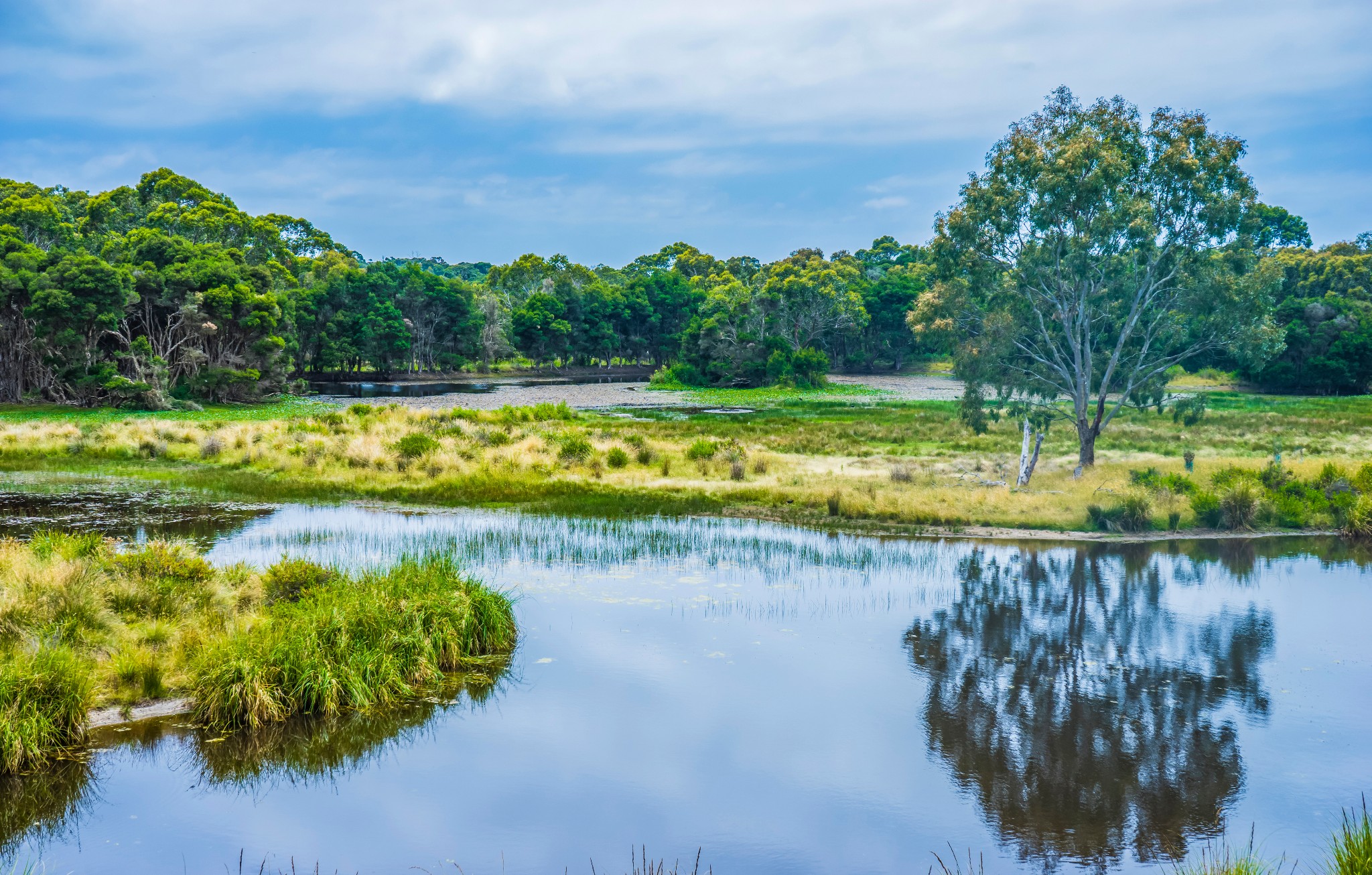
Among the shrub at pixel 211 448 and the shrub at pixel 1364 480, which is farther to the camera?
the shrub at pixel 211 448

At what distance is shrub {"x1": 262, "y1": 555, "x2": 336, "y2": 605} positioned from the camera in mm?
13305

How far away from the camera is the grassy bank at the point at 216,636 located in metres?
9.62

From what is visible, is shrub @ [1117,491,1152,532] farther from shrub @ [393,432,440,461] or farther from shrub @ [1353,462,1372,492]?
shrub @ [393,432,440,461]

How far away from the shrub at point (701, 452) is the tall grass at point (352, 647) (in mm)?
17945

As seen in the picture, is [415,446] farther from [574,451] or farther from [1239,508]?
[1239,508]

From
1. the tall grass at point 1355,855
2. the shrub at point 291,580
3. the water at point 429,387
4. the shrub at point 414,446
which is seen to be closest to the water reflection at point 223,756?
the shrub at point 291,580

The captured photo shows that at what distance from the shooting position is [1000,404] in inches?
1135

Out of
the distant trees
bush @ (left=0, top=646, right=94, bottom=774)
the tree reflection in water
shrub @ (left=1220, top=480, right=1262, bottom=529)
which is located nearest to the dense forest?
the distant trees

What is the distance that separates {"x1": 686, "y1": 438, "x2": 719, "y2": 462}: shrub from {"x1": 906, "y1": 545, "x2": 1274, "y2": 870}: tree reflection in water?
49.2 feet

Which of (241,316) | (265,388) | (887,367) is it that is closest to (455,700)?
(241,316)

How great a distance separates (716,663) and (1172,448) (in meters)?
30.4

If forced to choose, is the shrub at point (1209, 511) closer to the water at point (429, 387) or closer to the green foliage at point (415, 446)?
the green foliage at point (415, 446)

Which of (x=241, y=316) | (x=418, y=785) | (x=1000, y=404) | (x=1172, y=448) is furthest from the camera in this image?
(x=241, y=316)

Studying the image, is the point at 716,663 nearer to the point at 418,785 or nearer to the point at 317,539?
the point at 418,785
